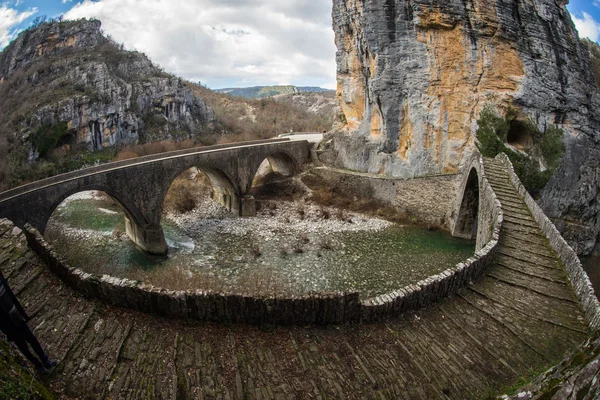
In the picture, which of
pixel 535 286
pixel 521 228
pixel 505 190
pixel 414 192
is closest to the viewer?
pixel 535 286

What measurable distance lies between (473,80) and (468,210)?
865 cm

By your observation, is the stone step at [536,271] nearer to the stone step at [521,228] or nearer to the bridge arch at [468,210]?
the stone step at [521,228]

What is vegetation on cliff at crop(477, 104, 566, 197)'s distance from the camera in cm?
2164

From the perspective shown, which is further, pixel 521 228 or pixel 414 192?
pixel 414 192

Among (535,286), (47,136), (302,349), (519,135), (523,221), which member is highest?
(47,136)

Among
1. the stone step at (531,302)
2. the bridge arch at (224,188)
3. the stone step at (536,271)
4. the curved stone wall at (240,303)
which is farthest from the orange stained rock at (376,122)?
the curved stone wall at (240,303)

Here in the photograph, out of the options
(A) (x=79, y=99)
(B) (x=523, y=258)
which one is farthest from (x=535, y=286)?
(A) (x=79, y=99)

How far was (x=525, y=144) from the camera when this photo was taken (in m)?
23.2

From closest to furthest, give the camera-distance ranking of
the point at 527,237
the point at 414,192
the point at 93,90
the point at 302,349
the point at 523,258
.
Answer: the point at 302,349 < the point at 523,258 < the point at 527,237 < the point at 414,192 < the point at 93,90

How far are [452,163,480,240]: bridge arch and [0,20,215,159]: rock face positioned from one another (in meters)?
40.4

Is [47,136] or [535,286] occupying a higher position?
[47,136]

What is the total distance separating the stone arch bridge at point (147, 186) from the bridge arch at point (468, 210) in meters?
14.5

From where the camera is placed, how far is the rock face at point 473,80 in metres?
21.9

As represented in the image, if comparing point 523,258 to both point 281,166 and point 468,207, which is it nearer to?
point 468,207
